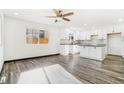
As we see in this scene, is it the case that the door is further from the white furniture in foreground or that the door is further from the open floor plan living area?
the white furniture in foreground

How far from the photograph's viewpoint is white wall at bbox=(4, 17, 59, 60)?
484cm

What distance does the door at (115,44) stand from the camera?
6945 millimetres

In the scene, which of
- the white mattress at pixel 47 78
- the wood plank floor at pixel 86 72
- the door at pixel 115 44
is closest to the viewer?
the white mattress at pixel 47 78

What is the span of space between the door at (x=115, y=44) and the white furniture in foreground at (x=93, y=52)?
1753 mm

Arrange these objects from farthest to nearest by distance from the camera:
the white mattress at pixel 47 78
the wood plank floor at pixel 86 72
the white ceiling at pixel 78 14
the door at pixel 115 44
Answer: the door at pixel 115 44 → the white ceiling at pixel 78 14 → the wood plank floor at pixel 86 72 → the white mattress at pixel 47 78

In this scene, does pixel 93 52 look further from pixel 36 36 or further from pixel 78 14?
pixel 36 36

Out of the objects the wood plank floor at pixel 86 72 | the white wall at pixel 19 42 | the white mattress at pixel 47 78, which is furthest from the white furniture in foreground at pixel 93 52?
the white mattress at pixel 47 78

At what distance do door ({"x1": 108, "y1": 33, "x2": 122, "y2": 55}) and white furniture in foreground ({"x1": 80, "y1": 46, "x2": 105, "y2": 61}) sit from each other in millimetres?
1753

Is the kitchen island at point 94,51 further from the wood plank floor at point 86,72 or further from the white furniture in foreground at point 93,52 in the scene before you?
the wood plank floor at point 86,72

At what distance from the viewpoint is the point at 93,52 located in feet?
19.9

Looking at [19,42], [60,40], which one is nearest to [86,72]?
[19,42]
